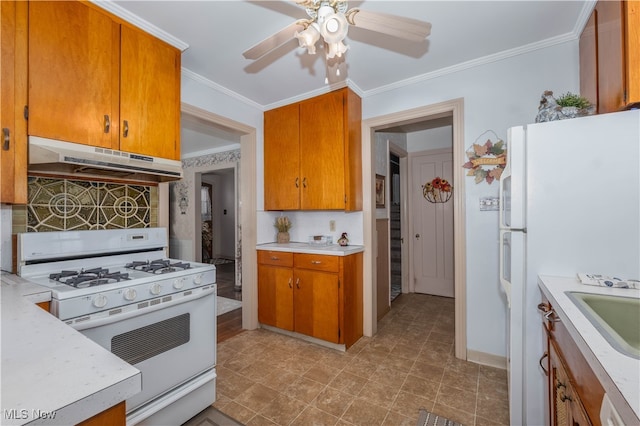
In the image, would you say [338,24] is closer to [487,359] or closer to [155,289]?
[155,289]

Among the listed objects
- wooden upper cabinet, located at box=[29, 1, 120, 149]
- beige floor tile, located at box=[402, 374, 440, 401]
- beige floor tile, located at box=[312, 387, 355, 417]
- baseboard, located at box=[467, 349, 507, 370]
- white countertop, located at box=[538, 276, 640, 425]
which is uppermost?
wooden upper cabinet, located at box=[29, 1, 120, 149]

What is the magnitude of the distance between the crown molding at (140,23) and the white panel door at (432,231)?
3416mm

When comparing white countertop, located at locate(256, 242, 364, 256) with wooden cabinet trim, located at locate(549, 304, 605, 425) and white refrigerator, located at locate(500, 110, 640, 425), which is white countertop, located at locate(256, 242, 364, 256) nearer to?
white refrigerator, located at locate(500, 110, 640, 425)

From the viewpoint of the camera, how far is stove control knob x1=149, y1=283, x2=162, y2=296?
1.44 metres

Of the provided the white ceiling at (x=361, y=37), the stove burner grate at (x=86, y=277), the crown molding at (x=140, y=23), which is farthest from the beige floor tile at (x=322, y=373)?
the crown molding at (x=140, y=23)

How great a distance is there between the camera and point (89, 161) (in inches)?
57.9

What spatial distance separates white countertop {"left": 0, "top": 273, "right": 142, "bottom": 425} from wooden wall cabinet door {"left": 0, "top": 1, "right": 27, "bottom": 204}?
0.92 m

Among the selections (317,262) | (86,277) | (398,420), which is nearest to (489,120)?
(317,262)

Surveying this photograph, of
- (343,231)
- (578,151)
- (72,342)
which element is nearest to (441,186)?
(343,231)

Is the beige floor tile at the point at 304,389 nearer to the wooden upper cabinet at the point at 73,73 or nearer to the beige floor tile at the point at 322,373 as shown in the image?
the beige floor tile at the point at 322,373

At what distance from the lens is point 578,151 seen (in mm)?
1254

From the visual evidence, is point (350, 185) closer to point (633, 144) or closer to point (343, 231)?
point (343, 231)

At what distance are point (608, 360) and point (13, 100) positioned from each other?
2413 millimetres

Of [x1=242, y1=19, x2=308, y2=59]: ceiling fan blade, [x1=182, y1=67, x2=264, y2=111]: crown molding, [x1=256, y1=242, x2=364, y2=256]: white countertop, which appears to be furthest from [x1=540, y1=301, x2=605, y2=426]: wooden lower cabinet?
[x1=182, y1=67, x2=264, y2=111]: crown molding
